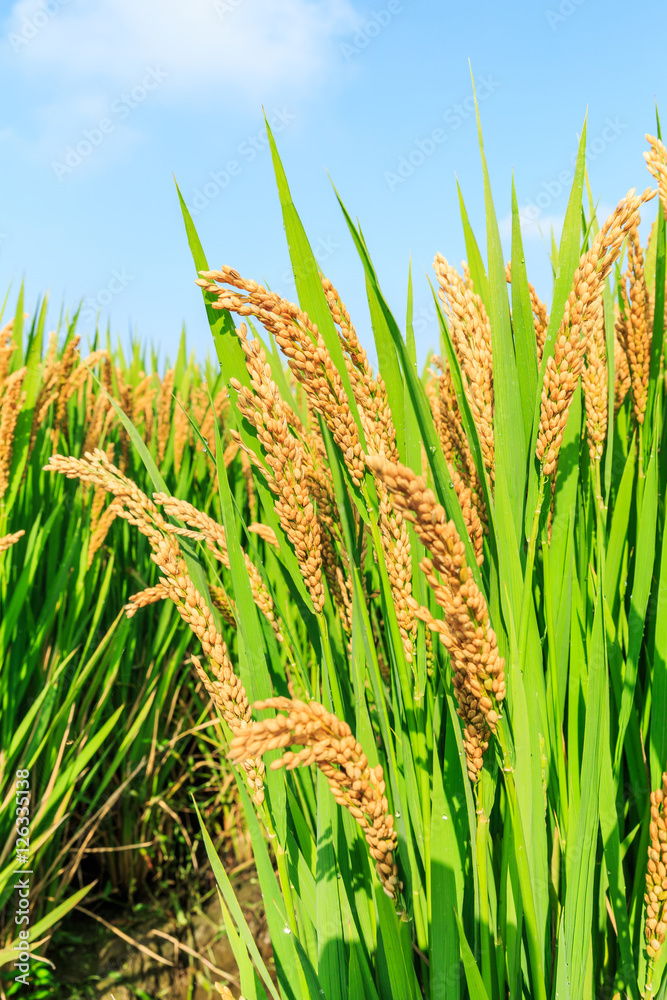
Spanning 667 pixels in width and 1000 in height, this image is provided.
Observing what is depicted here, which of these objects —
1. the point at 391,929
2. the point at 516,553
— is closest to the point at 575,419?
the point at 516,553

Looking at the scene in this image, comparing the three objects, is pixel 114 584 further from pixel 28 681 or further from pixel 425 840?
pixel 425 840

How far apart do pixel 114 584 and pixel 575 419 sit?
236 centimetres

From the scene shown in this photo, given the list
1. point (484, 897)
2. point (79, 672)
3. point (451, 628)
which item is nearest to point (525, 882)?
point (484, 897)

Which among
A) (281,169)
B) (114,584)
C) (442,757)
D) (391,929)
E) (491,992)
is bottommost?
(491,992)

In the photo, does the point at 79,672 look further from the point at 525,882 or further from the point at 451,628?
the point at 451,628

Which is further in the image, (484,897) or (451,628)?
(484,897)

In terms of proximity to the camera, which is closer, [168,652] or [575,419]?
[575,419]

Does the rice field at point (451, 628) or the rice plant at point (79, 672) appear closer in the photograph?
the rice field at point (451, 628)

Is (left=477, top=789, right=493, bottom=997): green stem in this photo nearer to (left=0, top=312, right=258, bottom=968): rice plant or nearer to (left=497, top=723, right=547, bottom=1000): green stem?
(left=497, top=723, right=547, bottom=1000): green stem

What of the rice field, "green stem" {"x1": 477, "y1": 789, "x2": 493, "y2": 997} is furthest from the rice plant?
"green stem" {"x1": 477, "y1": 789, "x2": 493, "y2": 997}

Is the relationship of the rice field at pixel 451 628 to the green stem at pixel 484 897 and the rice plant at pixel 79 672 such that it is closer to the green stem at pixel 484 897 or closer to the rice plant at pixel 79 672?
the green stem at pixel 484 897

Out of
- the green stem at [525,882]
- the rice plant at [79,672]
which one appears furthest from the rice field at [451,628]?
the rice plant at [79,672]

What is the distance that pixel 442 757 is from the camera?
1178mm

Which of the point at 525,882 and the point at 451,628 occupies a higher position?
the point at 451,628
